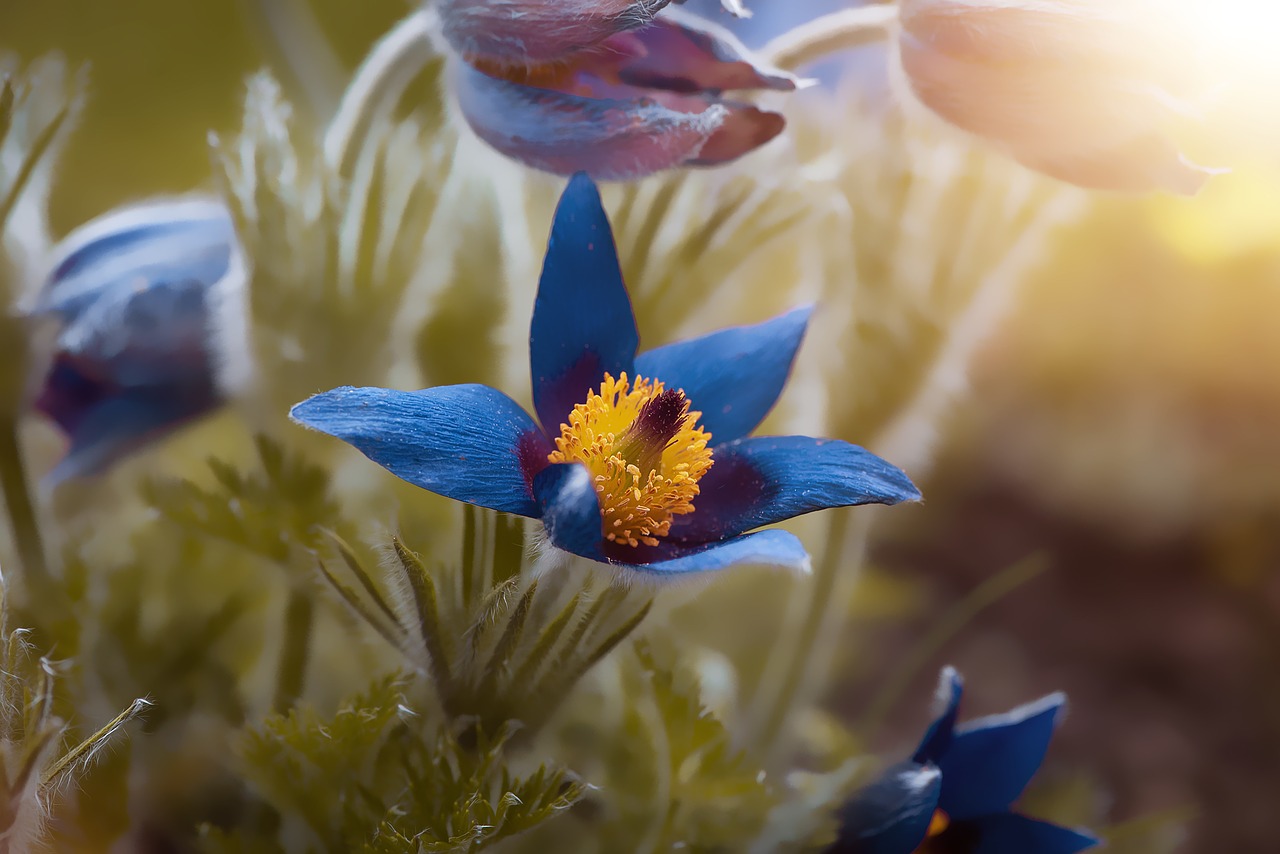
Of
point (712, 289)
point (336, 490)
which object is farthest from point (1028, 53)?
point (336, 490)

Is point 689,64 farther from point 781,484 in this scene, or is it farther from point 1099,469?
point 1099,469

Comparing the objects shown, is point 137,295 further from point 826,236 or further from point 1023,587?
point 1023,587

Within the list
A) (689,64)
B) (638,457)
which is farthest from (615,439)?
(689,64)

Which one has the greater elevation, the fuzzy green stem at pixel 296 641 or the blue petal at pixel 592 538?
the blue petal at pixel 592 538

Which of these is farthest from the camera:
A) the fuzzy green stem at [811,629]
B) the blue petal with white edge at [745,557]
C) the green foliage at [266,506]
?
the fuzzy green stem at [811,629]

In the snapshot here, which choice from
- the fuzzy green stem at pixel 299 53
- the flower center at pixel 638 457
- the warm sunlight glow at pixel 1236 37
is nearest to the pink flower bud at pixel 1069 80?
the warm sunlight glow at pixel 1236 37

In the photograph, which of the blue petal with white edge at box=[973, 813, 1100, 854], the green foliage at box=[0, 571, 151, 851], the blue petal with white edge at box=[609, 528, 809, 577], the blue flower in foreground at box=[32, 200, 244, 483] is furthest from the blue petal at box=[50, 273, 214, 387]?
the blue petal with white edge at box=[973, 813, 1100, 854]

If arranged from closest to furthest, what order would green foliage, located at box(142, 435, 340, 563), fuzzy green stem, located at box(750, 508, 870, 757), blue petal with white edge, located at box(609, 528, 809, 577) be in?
blue petal with white edge, located at box(609, 528, 809, 577) → green foliage, located at box(142, 435, 340, 563) → fuzzy green stem, located at box(750, 508, 870, 757)

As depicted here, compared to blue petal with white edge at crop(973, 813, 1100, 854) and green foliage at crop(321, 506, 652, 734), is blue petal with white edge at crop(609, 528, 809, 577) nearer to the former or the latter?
green foliage at crop(321, 506, 652, 734)

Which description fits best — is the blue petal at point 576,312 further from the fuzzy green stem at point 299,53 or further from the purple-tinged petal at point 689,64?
the fuzzy green stem at point 299,53
